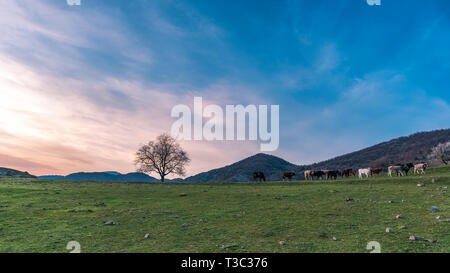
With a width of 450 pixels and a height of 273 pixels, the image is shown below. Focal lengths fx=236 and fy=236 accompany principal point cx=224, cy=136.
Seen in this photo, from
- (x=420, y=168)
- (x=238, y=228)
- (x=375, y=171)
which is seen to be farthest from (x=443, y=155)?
(x=238, y=228)

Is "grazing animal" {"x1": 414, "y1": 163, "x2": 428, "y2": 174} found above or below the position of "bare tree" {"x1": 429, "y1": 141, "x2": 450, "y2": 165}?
below

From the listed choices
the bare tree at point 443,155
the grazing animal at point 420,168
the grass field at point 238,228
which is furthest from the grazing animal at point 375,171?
the grass field at point 238,228

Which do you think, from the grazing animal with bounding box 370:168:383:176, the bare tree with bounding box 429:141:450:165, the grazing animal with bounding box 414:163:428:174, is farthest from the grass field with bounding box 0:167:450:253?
the bare tree with bounding box 429:141:450:165

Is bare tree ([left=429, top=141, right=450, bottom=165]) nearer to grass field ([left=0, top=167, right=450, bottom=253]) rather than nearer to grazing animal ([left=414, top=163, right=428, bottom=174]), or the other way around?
grazing animal ([left=414, top=163, right=428, bottom=174])

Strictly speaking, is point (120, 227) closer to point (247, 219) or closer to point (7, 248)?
point (7, 248)

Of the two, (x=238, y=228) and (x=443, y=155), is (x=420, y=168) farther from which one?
(x=238, y=228)

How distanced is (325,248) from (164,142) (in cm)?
6772

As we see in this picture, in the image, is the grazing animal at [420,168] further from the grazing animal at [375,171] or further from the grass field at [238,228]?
the grass field at [238,228]

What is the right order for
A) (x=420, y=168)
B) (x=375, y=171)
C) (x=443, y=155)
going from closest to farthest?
(x=420, y=168)
(x=375, y=171)
(x=443, y=155)

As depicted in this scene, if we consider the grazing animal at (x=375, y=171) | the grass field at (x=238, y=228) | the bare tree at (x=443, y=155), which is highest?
the bare tree at (x=443, y=155)

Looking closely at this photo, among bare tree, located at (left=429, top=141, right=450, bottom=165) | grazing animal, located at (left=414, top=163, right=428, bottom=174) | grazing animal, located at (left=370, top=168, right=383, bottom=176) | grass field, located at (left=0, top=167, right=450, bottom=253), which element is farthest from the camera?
bare tree, located at (left=429, top=141, right=450, bottom=165)

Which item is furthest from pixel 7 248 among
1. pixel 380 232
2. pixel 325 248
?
pixel 380 232

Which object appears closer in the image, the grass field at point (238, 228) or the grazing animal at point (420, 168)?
the grass field at point (238, 228)
